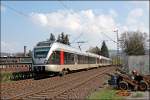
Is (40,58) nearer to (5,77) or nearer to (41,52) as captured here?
(41,52)

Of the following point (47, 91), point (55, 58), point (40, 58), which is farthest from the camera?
point (55, 58)

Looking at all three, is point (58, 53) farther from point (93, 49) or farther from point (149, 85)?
point (93, 49)

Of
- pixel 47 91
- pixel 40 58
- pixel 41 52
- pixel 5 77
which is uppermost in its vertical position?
pixel 41 52

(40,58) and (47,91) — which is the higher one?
(40,58)

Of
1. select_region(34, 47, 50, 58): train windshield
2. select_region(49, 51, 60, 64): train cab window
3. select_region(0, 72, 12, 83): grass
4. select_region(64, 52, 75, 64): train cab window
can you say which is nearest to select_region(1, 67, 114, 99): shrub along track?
select_region(0, 72, 12, 83): grass

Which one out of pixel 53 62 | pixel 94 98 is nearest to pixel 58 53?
pixel 53 62

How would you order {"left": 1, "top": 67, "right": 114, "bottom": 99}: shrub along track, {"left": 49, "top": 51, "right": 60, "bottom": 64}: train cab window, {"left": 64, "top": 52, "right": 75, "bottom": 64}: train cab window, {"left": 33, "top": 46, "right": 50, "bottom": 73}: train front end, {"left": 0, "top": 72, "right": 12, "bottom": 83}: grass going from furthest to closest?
{"left": 64, "top": 52, "right": 75, "bottom": 64}: train cab window
{"left": 49, "top": 51, "right": 60, "bottom": 64}: train cab window
{"left": 33, "top": 46, "right": 50, "bottom": 73}: train front end
{"left": 0, "top": 72, "right": 12, "bottom": 83}: grass
{"left": 1, "top": 67, "right": 114, "bottom": 99}: shrub along track

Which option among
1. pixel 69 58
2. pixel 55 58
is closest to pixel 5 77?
pixel 55 58

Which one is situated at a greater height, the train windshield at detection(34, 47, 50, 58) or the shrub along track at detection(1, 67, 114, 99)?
the train windshield at detection(34, 47, 50, 58)

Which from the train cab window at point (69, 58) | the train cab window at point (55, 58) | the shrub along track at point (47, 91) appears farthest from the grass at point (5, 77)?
the train cab window at point (69, 58)

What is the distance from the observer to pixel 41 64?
32531 mm

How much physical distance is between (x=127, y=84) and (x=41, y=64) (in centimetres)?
1343

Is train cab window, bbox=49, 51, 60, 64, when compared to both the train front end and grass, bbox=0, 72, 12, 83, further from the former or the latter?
grass, bbox=0, 72, 12, 83

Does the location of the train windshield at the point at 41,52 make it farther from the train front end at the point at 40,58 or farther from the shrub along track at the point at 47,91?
the shrub along track at the point at 47,91
